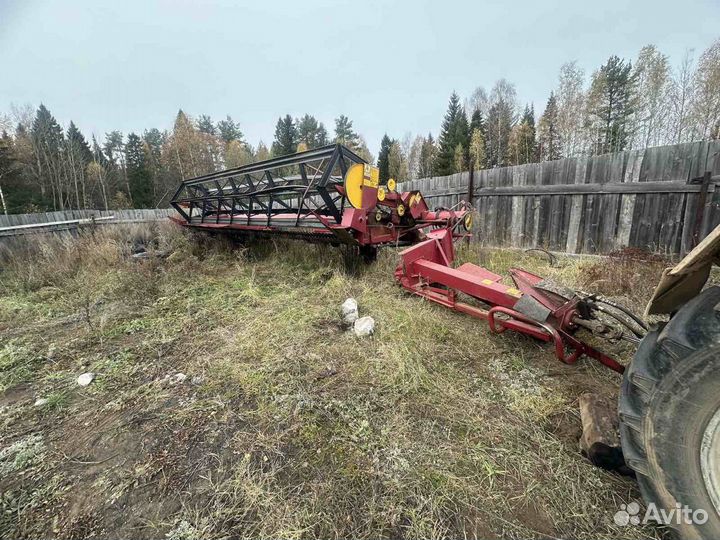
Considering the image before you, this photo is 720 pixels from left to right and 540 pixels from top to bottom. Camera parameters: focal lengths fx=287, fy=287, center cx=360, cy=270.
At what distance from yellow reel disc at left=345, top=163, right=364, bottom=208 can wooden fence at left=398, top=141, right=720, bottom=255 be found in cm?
408

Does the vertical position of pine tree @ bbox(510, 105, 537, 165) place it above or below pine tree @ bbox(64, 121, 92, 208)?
above

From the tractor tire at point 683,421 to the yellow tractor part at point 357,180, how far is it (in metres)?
3.25

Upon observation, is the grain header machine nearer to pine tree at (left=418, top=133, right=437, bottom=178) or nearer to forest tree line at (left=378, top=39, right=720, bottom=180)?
forest tree line at (left=378, top=39, right=720, bottom=180)

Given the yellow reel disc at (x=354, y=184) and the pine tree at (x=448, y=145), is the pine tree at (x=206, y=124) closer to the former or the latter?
the pine tree at (x=448, y=145)

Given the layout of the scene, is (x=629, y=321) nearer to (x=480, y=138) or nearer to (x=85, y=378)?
(x=85, y=378)

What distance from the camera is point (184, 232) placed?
761 centimetres

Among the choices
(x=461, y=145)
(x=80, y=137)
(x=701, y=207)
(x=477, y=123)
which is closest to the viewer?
(x=701, y=207)

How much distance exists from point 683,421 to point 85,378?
11.5 ft

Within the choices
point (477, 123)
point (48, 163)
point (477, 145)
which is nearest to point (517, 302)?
point (477, 145)

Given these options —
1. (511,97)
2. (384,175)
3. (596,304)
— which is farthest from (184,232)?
(384,175)

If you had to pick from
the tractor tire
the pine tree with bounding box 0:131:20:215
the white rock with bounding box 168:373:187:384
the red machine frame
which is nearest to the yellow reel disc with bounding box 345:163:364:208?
the red machine frame

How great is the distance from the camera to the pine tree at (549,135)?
74.7 feet

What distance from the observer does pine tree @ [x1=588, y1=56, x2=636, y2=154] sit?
19.1m

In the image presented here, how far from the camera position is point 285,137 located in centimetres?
3662
